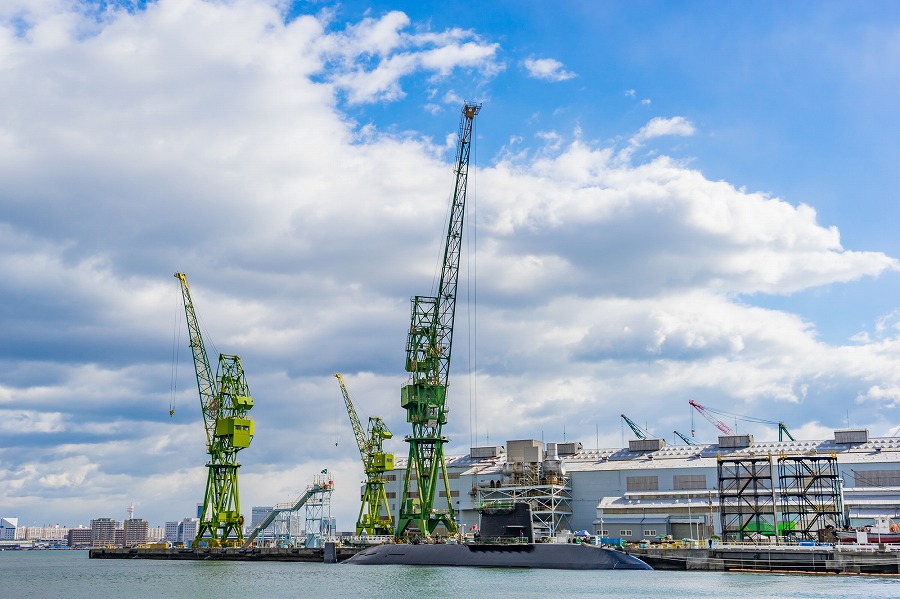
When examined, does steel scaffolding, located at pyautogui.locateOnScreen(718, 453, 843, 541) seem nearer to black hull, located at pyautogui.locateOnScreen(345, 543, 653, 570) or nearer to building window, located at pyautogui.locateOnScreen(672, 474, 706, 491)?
building window, located at pyautogui.locateOnScreen(672, 474, 706, 491)

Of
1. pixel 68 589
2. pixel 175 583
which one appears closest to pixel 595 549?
pixel 175 583

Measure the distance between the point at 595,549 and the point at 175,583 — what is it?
114 feet

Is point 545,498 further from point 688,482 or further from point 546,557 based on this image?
point 546,557

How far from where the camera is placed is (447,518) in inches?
3738

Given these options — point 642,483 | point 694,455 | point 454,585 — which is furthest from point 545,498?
point 454,585

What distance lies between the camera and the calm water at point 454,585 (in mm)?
54938

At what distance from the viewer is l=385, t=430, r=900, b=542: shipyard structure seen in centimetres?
9306

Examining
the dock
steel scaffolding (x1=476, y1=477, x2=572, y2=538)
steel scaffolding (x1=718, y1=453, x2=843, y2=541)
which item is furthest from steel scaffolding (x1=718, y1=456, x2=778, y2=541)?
steel scaffolding (x1=476, y1=477, x2=572, y2=538)

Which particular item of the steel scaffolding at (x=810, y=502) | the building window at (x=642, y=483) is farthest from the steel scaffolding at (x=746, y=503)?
the building window at (x=642, y=483)

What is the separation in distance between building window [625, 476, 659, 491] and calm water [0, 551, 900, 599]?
3421 centimetres

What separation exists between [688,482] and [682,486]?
2.88 ft

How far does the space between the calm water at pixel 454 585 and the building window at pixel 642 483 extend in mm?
34215

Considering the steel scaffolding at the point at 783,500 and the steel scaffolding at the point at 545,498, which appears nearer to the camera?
the steel scaffolding at the point at 783,500

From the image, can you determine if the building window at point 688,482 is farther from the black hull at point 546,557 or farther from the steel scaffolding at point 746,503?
the black hull at point 546,557
